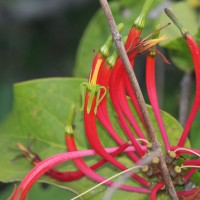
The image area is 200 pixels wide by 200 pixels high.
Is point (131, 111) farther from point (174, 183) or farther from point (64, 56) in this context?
point (64, 56)

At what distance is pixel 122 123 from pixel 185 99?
1.34 ft

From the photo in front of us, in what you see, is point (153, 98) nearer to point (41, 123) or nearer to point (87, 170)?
point (87, 170)

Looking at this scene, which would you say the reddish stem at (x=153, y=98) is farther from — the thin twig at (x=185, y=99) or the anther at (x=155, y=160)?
the thin twig at (x=185, y=99)

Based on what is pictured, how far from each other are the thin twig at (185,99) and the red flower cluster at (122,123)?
30 cm

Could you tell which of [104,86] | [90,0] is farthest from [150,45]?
[90,0]

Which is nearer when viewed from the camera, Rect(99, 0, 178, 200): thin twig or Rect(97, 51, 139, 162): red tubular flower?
Rect(99, 0, 178, 200): thin twig


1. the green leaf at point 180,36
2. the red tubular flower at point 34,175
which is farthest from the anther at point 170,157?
the green leaf at point 180,36

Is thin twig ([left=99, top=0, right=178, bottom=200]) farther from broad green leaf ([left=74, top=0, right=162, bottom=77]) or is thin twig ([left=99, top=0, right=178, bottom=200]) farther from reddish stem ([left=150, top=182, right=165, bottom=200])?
broad green leaf ([left=74, top=0, right=162, bottom=77])

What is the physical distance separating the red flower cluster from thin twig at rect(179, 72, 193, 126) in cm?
30

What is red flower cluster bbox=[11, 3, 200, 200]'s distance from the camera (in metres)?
1.24

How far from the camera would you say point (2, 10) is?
3.19 m

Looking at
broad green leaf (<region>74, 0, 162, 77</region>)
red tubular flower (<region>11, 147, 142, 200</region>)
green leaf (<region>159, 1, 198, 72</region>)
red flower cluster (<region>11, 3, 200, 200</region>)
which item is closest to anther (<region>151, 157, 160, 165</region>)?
red flower cluster (<region>11, 3, 200, 200</region>)

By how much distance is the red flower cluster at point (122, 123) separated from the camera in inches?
48.9

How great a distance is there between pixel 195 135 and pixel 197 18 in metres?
0.35
